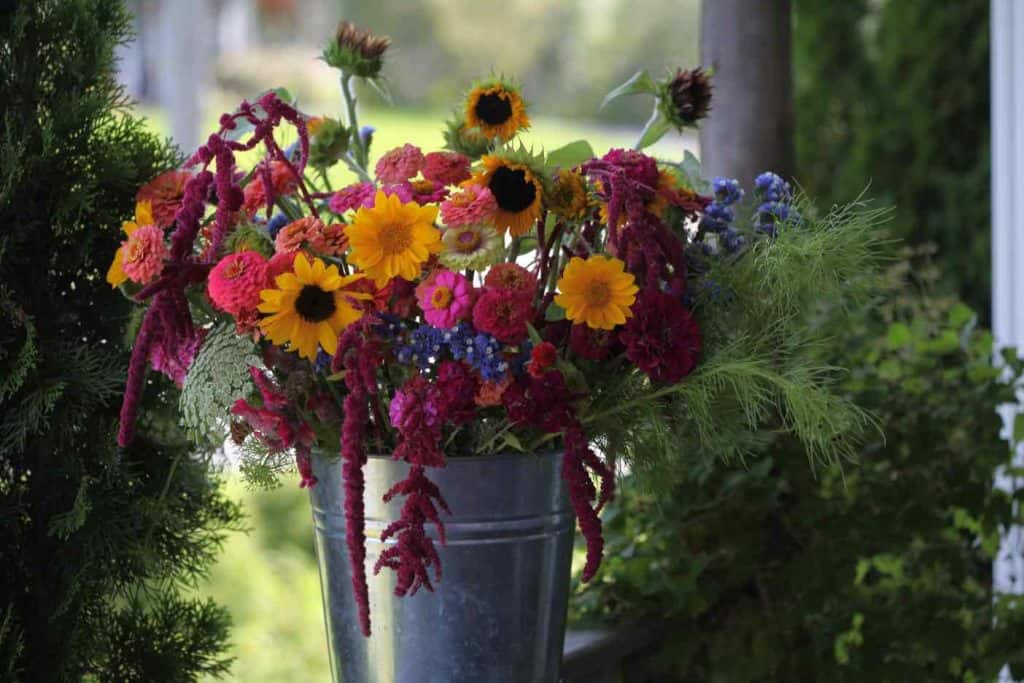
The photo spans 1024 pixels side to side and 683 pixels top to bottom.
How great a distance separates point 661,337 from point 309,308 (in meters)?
0.28

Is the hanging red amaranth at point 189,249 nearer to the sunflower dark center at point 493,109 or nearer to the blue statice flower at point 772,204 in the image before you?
the sunflower dark center at point 493,109

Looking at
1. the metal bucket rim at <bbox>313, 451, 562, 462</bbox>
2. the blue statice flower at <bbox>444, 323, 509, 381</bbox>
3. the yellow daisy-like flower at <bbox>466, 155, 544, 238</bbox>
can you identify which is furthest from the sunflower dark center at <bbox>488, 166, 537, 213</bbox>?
the metal bucket rim at <bbox>313, 451, 562, 462</bbox>

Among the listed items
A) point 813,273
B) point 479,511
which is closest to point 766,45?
point 813,273

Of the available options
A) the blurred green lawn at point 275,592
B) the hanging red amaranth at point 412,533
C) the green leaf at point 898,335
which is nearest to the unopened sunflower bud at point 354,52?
the hanging red amaranth at point 412,533

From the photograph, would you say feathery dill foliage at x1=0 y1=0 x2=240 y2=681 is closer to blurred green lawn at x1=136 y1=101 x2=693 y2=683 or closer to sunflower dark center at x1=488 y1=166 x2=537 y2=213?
sunflower dark center at x1=488 y1=166 x2=537 y2=213

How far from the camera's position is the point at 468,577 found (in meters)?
1.02

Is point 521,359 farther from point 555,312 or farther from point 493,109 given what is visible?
point 493,109

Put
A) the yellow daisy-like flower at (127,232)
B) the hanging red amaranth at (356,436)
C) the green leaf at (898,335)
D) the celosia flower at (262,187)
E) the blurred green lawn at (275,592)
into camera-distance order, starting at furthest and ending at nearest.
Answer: the blurred green lawn at (275,592) < the green leaf at (898,335) < the celosia flower at (262,187) < the yellow daisy-like flower at (127,232) < the hanging red amaranth at (356,436)

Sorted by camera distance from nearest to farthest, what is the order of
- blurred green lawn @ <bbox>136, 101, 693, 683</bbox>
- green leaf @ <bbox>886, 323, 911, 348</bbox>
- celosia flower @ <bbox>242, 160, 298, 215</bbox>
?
celosia flower @ <bbox>242, 160, 298, 215</bbox> → green leaf @ <bbox>886, 323, 911, 348</bbox> → blurred green lawn @ <bbox>136, 101, 693, 683</bbox>

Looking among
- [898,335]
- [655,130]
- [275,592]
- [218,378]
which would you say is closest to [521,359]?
[218,378]

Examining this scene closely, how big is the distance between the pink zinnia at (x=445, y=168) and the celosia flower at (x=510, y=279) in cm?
15

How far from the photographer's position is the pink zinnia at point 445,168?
1.07 metres

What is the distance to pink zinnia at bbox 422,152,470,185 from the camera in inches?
42.1

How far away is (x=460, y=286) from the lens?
3.03ft
